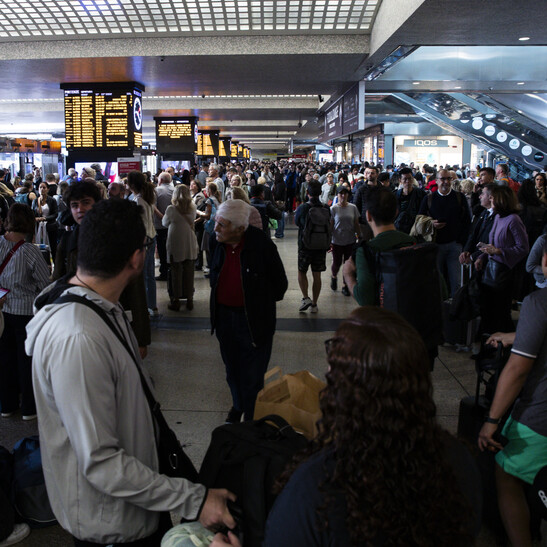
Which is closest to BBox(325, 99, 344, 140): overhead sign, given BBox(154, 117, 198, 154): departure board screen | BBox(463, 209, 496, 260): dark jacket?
BBox(154, 117, 198, 154): departure board screen

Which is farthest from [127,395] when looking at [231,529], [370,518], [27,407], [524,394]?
[27,407]

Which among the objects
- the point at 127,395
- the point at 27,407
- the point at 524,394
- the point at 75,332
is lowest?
the point at 27,407

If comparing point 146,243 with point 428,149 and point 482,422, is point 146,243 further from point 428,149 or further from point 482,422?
point 428,149

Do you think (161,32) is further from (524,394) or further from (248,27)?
(524,394)

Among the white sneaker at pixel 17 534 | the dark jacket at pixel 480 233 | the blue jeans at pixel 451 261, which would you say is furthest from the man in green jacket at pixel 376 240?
the blue jeans at pixel 451 261

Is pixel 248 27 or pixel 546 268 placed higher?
pixel 248 27

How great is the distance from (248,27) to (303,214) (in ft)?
11.3

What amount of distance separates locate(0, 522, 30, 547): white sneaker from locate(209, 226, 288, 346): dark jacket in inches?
71.3

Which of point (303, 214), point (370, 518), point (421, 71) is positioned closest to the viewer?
A: point (370, 518)

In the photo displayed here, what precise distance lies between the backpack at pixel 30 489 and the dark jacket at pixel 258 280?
1.61m

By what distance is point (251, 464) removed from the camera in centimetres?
169

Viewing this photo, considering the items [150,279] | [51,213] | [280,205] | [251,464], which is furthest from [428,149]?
[251,464]

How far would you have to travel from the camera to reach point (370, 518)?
3.76ft

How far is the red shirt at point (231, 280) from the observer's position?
13.3 feet
